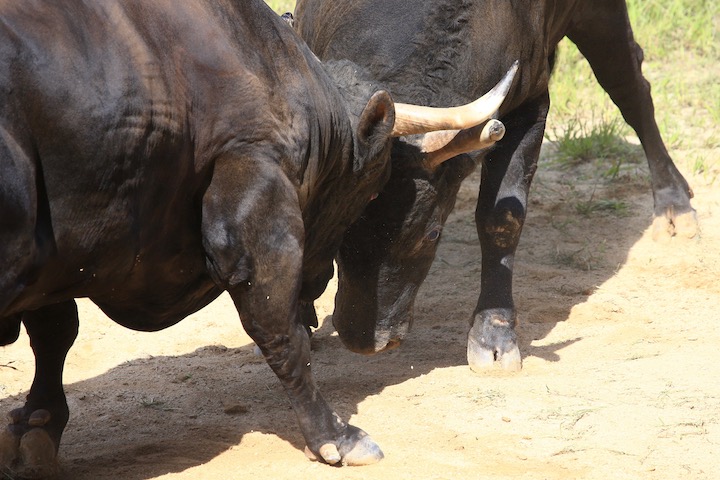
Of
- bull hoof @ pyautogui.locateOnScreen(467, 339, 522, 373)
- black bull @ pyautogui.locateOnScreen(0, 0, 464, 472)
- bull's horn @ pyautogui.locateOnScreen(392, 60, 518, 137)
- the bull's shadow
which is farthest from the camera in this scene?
bull hoof @ pyautogui.locateOnScreen(467, 339, 522, 373)

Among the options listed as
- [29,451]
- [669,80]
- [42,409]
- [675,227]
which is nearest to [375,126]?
[42,409]

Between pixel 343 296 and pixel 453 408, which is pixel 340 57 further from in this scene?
pixel 453 408

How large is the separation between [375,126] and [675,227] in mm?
3520

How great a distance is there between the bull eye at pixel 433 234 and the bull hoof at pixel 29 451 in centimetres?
188

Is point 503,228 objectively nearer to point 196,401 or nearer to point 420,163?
point 420,163

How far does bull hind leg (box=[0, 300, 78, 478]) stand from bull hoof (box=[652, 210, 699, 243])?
4.27 meters

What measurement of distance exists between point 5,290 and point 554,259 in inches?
176

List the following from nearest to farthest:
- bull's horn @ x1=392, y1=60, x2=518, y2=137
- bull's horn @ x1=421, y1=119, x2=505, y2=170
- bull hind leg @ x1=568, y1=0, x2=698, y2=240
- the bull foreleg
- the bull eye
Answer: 1. bull's horn @ x1=392, y1=60, x2=518, y2=137
2. bull's horn @ x1=421, y1=119, x2=505, y2=170
3. the bull eye
4. the bull foreleg
5. bull hind leg @ x1=568, y1=0, x2=698, y2=240

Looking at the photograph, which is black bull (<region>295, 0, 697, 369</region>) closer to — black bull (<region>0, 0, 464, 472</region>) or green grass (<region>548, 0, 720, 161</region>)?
black bull (<region>0, 0, 464, 472</region>)

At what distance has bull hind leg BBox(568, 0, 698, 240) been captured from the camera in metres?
7.27

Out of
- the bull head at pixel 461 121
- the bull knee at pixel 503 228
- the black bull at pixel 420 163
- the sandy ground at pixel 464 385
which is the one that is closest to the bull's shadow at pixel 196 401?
the sandy ground at pixel 464 385

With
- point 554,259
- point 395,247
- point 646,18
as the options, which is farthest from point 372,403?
point 646,18

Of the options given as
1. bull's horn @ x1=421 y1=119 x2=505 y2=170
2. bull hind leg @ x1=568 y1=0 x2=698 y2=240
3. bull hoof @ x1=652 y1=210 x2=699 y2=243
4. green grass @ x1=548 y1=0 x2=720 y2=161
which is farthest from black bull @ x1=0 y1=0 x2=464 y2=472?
green grass @ x1=548 y1=0 x2=720 y2=161

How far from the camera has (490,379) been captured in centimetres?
546
